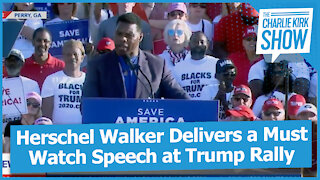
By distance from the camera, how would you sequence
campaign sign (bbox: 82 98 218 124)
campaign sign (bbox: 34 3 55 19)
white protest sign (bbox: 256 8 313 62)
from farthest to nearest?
white protest sign (bbox: 256 8 313 62) → campaign sign (bbox: 34 3 55 19) → campaign sign (bbox: 82 98 218 124)

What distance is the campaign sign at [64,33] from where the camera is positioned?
371 inches

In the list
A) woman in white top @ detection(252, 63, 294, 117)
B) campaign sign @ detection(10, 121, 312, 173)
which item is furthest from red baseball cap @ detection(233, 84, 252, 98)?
campaign sign @ detection(10, 121, 312, 173)

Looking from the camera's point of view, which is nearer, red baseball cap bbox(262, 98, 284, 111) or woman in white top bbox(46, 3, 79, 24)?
woman in white top bbox(46, 3, 79, 24)

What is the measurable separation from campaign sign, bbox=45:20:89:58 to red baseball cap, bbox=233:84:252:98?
1.67 m

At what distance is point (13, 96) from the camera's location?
9.41m

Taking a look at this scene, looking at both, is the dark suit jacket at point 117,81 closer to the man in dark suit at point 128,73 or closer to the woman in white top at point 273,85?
the man in dark suit at point 128,73

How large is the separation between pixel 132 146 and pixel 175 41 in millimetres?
1206

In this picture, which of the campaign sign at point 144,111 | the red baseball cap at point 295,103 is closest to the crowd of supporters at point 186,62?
the red baseball cap at point 295,103

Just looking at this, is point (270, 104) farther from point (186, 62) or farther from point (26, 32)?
point (26, 32)

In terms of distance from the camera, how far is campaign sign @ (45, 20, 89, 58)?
941 centimetres

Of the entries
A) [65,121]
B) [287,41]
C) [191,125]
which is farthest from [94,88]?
[287,41]

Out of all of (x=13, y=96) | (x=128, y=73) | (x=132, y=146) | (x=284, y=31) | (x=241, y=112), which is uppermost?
(x=284, y=31)

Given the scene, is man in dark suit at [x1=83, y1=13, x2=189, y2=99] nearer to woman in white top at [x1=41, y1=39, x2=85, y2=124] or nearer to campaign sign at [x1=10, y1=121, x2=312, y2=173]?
woman in white top at [x1=41, y1=39, x2=85, y2=124]

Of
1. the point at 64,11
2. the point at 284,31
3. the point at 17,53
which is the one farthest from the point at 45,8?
the point at 284,31
